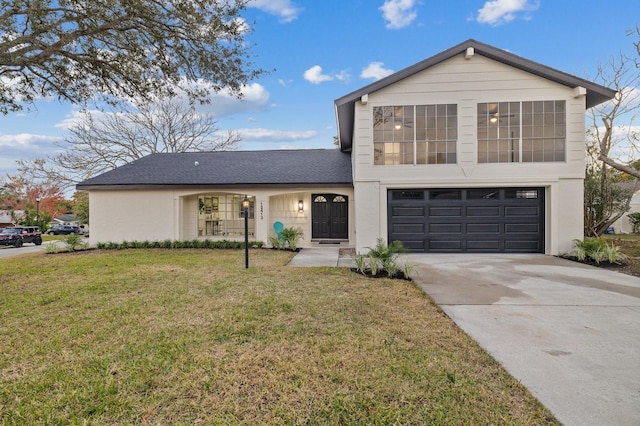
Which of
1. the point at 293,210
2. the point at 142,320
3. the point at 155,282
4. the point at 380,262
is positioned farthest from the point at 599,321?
the point at 293,210

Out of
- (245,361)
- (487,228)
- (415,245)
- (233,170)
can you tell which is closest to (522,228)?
(487,228)

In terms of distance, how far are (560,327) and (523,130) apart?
8.04m

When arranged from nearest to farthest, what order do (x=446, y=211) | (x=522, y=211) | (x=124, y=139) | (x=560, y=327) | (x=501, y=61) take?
(x=560, y=327), (x=501, y=61), (x=522, y=211), (x=446, y=211), (x=124, y=139)

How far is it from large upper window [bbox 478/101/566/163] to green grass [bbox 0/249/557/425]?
706 cm

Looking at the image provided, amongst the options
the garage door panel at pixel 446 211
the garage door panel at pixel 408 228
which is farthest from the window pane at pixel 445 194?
the garage door panel at pixel 408 228

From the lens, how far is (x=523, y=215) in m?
10.1

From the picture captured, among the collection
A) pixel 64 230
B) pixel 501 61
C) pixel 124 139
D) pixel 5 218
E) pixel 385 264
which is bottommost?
pixel 64 230

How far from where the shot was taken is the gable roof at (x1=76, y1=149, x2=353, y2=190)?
12555 mm

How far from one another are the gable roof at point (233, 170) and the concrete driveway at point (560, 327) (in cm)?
686

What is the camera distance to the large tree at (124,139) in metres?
22.1

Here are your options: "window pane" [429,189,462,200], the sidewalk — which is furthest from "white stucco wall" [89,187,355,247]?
"window pane" [429,189,462,200]

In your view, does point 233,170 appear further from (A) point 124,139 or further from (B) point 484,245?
(A) point 124,139

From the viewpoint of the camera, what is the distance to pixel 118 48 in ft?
24.3

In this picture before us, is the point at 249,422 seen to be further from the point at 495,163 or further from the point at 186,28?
the point at 495,163
